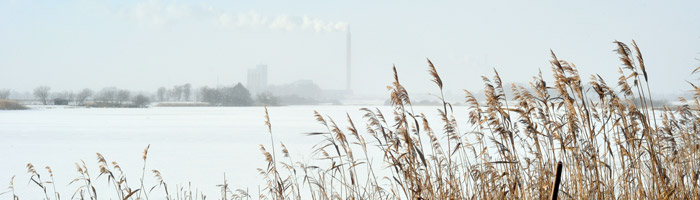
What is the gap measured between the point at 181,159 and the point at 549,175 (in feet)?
35.3

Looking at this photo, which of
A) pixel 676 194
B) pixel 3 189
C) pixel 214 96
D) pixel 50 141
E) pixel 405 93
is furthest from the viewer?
pixel 214 96

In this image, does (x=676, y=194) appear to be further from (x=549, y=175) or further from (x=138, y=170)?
(x=138, y=170)

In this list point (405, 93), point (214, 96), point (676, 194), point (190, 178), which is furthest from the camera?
point (214, 96)

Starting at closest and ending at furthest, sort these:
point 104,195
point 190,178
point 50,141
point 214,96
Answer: point 104,195, point 190,178, point 50,141, point 214,96

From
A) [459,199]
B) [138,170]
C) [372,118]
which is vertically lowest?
[138,170]

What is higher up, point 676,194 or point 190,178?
point 676,194

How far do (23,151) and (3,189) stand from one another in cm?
793

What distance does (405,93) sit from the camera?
109 inches

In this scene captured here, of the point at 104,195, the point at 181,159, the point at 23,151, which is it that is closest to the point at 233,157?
the point at 181,159

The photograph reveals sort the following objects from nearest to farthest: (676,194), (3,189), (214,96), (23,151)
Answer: (676,194) < (3,189) < (23,151) < (214,96)

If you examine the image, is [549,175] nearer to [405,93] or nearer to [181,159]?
[405,93]

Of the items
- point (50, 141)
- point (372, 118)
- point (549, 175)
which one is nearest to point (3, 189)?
point (372, 118)

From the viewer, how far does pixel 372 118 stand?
2832 mm

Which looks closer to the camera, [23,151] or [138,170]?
[138,170]
